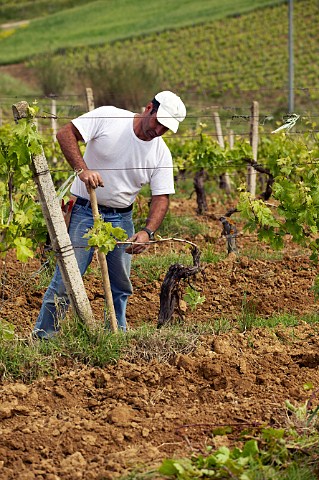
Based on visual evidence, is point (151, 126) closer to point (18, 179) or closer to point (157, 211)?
point (157, 211)

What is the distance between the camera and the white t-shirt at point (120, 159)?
5891 mm

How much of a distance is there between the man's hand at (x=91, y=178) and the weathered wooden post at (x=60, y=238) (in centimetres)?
21

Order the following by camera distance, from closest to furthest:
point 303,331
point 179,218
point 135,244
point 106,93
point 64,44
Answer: point 135,244 → point 303,331 → point 179,218 → point 106,93 → point 64,44

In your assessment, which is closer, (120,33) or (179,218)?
(179,218)

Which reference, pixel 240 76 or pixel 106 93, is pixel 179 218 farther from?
pixel 240 76

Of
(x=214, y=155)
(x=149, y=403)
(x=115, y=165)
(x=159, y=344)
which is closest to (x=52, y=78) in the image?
(x=214, y=155)

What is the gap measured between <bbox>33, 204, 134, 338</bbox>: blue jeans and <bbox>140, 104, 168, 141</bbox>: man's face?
0.65 metres

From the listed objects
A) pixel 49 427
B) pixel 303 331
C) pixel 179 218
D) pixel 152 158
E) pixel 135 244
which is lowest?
pixel 179 218

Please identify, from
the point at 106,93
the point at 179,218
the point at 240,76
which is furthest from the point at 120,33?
the point at 179,218

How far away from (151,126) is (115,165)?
0.40m

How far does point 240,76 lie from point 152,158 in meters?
37.6

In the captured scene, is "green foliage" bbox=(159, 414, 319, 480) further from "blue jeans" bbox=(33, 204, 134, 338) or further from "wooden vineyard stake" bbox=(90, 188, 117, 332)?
"blue jeans" bbox=(33, 204, 134, 338)

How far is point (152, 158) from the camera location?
19.7 feet

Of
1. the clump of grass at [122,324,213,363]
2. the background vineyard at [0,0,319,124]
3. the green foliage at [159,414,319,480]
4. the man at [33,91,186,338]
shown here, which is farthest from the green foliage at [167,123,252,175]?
the background vineyard at [0,0,319,124]
